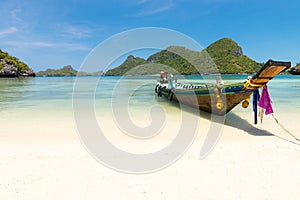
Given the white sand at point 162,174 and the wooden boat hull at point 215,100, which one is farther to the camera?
the wooden boat hull at point 215,100

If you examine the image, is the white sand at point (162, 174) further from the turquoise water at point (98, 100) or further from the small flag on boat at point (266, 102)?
the turquoise water at point (98, 100)

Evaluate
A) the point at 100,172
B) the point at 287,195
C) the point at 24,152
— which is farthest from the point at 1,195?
the point at 287,195

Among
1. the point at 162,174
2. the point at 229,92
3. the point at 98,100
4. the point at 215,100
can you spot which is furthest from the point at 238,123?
the point at 98,100

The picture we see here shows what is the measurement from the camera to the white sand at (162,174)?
3170mm

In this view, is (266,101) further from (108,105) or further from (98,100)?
(98,100)

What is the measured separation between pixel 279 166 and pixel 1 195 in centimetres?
455

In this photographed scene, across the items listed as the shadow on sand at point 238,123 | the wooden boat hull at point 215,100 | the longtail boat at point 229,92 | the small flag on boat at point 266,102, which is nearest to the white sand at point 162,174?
the shadow on sand at point 238,123

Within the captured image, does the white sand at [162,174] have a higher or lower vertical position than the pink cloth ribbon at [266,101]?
lower

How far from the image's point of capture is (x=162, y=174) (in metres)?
3.83

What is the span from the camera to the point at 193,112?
10.2 meters

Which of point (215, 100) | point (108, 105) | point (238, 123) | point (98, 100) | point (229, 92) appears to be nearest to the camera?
point (229, 92)

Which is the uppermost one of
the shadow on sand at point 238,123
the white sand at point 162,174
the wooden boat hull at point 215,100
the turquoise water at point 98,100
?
the wooden boat hull at point 215,100

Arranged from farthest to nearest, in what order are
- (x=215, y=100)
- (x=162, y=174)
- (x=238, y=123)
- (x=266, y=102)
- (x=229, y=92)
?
(x=215, y=100) → (x=238, y=123) → (x=229, y=92) → (x=266, y=102) → (x=162, y=174)

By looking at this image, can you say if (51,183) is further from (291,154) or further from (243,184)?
(291,154)
